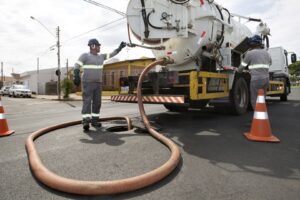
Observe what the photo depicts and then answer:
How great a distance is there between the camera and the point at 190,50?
5.66 m

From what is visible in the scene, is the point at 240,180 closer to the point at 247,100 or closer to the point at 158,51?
the point at 158,51

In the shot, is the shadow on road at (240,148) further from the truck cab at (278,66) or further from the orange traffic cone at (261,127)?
the truck cab at (278,66)

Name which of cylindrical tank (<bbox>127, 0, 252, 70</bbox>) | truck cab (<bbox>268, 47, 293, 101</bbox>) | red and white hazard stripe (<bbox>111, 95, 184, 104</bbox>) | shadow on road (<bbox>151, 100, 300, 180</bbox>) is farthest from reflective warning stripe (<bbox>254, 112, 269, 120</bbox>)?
truck cab (<bbox>268, 47, 293, 101</bbox>)

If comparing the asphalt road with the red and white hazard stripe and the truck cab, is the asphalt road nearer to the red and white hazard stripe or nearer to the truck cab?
the red and white hazard stripe

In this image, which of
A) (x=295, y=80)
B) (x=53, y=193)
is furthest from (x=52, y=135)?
(x=295, y=80)

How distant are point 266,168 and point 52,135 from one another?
3532mm

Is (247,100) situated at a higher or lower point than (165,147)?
higher

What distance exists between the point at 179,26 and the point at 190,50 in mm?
687

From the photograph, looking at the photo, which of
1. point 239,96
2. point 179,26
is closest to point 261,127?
point 179,26

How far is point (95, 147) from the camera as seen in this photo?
3.54 meters

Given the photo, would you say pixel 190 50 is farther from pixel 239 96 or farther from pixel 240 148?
pixel 240 148

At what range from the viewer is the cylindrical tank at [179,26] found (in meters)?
5.24

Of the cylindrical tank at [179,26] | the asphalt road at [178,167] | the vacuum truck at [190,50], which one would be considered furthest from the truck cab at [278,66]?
the asphalt road at [178,167]

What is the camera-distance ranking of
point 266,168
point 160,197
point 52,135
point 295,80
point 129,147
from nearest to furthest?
point 160,197, point 266,168, point 129,147, point 52,135, point 295,80
